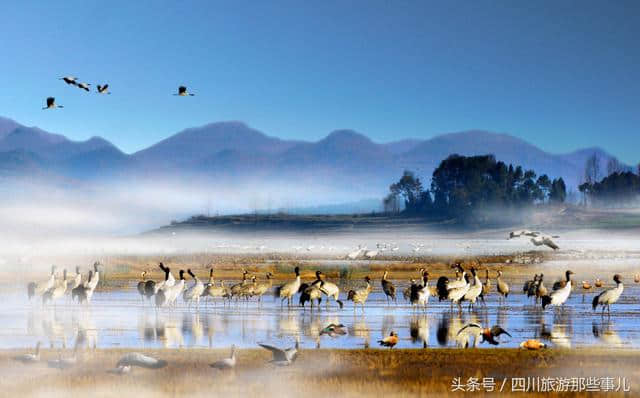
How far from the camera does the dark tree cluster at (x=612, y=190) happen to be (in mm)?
195250

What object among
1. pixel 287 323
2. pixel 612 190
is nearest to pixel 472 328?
pixel 287 323

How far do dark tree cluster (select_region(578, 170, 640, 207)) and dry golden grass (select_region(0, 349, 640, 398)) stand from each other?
177 m

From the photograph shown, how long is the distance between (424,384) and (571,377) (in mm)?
3076

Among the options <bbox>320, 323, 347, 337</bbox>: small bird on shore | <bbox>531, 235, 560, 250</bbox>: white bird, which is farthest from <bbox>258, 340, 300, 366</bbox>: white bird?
<bbox>531, 235, 560, 250</bbox>: white bird

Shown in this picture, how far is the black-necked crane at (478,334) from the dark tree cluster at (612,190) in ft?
560

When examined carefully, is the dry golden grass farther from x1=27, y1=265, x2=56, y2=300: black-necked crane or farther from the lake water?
x1=27, y1=265, x2=56, y2=300: black-necked crane

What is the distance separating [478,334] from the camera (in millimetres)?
29031

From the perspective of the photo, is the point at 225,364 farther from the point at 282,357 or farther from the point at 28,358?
the point at 28,358

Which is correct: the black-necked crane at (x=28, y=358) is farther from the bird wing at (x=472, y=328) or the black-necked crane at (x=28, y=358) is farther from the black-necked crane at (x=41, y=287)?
the black-necked crane at (x=41, y=287)

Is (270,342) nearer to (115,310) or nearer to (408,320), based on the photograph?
(408,320)

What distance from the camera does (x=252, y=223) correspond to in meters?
199

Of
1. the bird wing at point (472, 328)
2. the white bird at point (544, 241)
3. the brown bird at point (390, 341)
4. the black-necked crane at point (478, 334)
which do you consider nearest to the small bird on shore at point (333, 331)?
the brown bird at point (390, 341)

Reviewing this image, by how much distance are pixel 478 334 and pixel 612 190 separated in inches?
6896

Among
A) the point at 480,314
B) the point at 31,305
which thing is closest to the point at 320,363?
the point at 480,314
